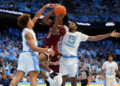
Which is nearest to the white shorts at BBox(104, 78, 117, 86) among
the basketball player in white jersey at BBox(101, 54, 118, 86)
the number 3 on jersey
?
the basketball player in white jersey at BBox(101, 54, 118, 86)

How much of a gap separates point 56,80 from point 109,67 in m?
4.07

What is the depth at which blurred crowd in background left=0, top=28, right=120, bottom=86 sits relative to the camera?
1374 centimetres

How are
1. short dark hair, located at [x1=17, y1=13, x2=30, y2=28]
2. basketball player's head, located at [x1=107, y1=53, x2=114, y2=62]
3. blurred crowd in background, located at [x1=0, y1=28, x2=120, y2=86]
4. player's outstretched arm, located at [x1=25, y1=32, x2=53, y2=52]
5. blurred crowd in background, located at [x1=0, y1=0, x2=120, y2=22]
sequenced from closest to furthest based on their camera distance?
player's outstretched arm, located at [x1=25, y1=32, x2=53, y2=52] → short dark hair, located at [x1=17, y1=13, x2=30, y2=28] → basketball player's head, located at [x1=107, y1=53, x2=114, y2=62] → blurred crowd in background, located at [x1=0, y1=28, x2=120, y2=86] → blurred crowd in background, located at [x1=0, y1=0, x2=120, y2=22]

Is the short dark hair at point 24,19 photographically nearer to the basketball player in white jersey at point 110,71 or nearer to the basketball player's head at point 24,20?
the basketball player's head at point 24,20

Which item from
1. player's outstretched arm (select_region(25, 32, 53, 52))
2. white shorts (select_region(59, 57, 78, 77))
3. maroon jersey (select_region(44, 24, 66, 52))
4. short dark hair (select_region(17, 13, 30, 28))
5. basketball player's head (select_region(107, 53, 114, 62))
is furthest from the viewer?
basketball player's head (select_region(107, 53, 114, 62))

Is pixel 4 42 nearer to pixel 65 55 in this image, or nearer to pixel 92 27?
pixel 92 27

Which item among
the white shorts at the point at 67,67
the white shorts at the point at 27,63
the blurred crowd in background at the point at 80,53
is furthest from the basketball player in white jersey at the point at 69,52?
the blurred crowd in background at the point at 80,53

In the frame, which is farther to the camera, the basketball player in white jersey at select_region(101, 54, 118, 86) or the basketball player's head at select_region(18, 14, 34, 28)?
the basketball player in white jersey at select_region(101, 54, 118, 86)

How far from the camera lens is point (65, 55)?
19.2 ft

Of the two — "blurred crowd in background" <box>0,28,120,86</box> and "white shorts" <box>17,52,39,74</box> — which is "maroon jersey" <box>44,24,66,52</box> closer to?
"white shorts" <box>17,52,39,74</box>

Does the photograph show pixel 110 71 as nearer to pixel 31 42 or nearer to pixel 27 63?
pixel 27 63

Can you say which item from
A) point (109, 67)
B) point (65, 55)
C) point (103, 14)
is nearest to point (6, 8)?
point (103, 14)

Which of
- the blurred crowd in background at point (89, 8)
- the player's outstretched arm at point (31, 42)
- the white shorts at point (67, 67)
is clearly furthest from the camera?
the blurred crowd in background at point (89, 8)

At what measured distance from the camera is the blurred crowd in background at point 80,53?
1374 cm
